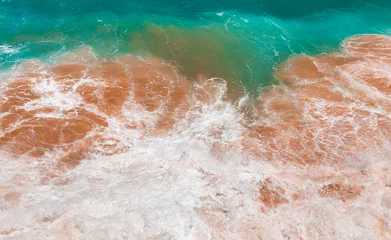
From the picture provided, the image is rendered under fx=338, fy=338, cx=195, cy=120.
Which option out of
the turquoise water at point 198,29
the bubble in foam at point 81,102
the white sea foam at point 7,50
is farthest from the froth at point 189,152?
the white sea foam at point 7,50

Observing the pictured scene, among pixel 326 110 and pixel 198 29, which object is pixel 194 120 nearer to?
pixel 326 110

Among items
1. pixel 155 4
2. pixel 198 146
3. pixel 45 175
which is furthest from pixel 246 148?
pixel 155 4

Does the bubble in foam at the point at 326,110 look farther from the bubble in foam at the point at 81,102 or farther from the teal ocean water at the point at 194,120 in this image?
the bubble in foam at the point at 81,102

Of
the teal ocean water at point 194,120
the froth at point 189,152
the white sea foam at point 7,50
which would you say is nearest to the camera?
the froth at point 189,152

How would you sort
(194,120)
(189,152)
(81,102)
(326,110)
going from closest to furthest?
(189,152) < (194,120) < (81,102) < (326,110)

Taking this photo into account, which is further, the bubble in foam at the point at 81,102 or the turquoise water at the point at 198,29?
the turquoise water at the point at 198,29

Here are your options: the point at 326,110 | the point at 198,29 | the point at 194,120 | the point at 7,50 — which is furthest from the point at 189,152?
the point at 7,50

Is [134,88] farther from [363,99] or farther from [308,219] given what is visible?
[363,99]

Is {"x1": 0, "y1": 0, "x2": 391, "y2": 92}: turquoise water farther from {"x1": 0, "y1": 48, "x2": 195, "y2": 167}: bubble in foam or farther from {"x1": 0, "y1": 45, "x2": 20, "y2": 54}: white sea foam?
{"x1": 0, "y1": 48, "x2": 195, "y2": 167}: bubble in foam
